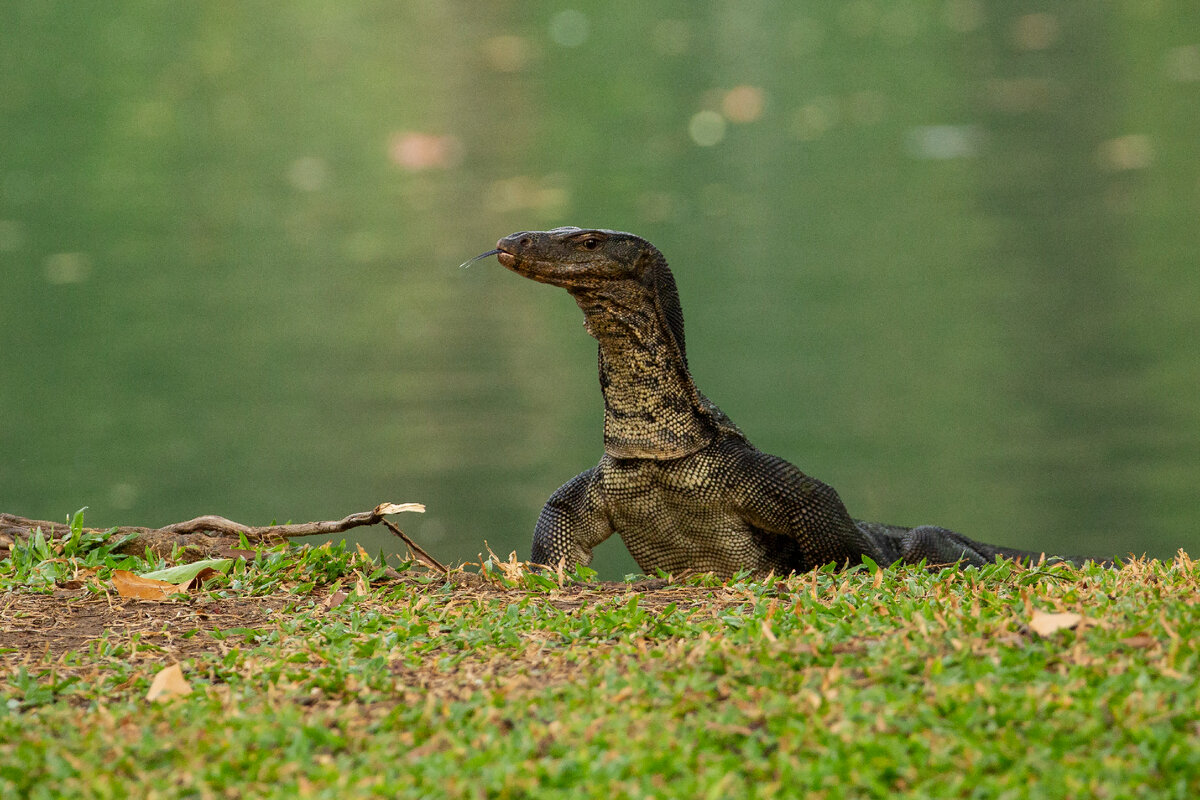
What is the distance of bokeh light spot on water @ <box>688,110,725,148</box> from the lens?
20859 mm

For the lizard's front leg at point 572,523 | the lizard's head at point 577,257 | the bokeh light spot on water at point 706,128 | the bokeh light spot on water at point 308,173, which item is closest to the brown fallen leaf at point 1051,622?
the lizard's head at point 577,257

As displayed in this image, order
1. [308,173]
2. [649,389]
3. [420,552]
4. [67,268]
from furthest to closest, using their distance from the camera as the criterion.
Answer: [308,173] → [67,268] → [649,389] → [420,552]

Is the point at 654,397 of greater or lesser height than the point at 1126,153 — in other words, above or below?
below

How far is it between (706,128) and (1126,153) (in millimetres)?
5170

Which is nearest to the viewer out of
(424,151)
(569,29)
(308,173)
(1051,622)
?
(1051,622)

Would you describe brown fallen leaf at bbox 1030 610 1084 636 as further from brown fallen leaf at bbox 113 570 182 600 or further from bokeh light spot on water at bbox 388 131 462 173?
bokeh light spot on water at bbox 388 131 462 173

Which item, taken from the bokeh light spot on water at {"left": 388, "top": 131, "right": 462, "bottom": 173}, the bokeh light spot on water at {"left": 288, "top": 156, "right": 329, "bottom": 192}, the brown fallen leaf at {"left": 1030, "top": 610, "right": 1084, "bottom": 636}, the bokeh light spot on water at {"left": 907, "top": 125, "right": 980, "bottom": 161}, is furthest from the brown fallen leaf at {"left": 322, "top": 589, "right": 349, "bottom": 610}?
the bokeh light spot on water at {"left": 907, "top": 125, "right": 980, "bottom": 161}

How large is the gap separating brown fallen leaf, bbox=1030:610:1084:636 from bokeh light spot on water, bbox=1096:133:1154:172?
16.5 metres

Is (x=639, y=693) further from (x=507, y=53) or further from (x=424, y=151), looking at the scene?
(x=507, y=53)

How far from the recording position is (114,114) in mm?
22109

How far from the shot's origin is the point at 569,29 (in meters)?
24.7

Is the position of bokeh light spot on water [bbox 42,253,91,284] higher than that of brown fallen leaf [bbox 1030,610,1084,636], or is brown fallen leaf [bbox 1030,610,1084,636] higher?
bokeh light spot on water [bbox 42,253,91,284]

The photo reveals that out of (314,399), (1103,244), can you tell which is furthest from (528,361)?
(1103,244)

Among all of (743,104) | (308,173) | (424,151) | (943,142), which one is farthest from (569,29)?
(943,142)
